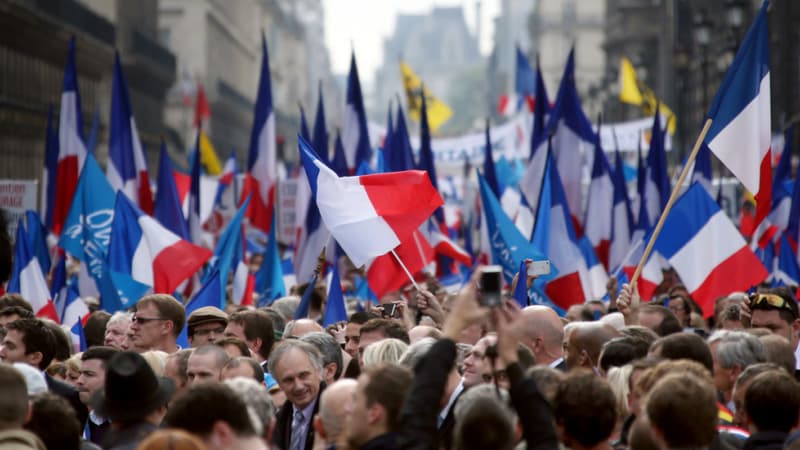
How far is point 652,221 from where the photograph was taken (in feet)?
60.6

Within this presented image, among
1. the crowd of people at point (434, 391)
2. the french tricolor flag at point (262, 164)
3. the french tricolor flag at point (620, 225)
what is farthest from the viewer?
the french tricolor flag at point (262, 164)

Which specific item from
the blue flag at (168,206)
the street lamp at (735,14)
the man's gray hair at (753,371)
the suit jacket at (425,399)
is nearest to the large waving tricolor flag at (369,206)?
the man's gray hair at (753,371)

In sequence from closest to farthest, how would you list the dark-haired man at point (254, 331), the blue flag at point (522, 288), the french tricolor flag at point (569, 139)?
the dark-haired man at point (254, 331) → the blue flag at point (522, 288) → the french tricolor flag at point (569, 139)

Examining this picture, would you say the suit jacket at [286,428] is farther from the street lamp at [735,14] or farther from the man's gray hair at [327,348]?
the street lamp at [735,14]

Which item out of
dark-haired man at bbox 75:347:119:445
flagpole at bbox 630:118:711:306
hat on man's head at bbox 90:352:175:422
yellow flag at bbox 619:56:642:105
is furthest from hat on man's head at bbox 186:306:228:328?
yellow flag at bbox 619:56:642:105

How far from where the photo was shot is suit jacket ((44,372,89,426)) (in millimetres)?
8719

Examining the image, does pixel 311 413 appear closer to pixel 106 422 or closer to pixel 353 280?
pixel 106 422

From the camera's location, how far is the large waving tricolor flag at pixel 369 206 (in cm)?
1049

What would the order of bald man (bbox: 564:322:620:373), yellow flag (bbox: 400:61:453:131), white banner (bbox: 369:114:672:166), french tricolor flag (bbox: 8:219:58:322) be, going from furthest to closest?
yellow flag (bbox: 400:61:453:131)
white banner (bbox: 369:114:672:166)
french tricolor flag (bbox: 8:219:58:322)
bald man (bbox: 564:322:620:373)

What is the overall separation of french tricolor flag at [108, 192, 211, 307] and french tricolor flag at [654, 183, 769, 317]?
152 inches

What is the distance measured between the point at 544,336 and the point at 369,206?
204 cm

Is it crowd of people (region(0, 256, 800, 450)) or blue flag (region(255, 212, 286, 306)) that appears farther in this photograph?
blue flag (region(255, 212, 286, 306))

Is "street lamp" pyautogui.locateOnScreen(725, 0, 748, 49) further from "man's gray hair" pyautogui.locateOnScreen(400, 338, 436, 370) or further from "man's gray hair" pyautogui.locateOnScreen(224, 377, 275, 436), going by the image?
"man's gray hair" pyautogui.locateOnScreen(224, 377, 275, 436)

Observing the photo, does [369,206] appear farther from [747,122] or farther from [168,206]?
[168,206]
